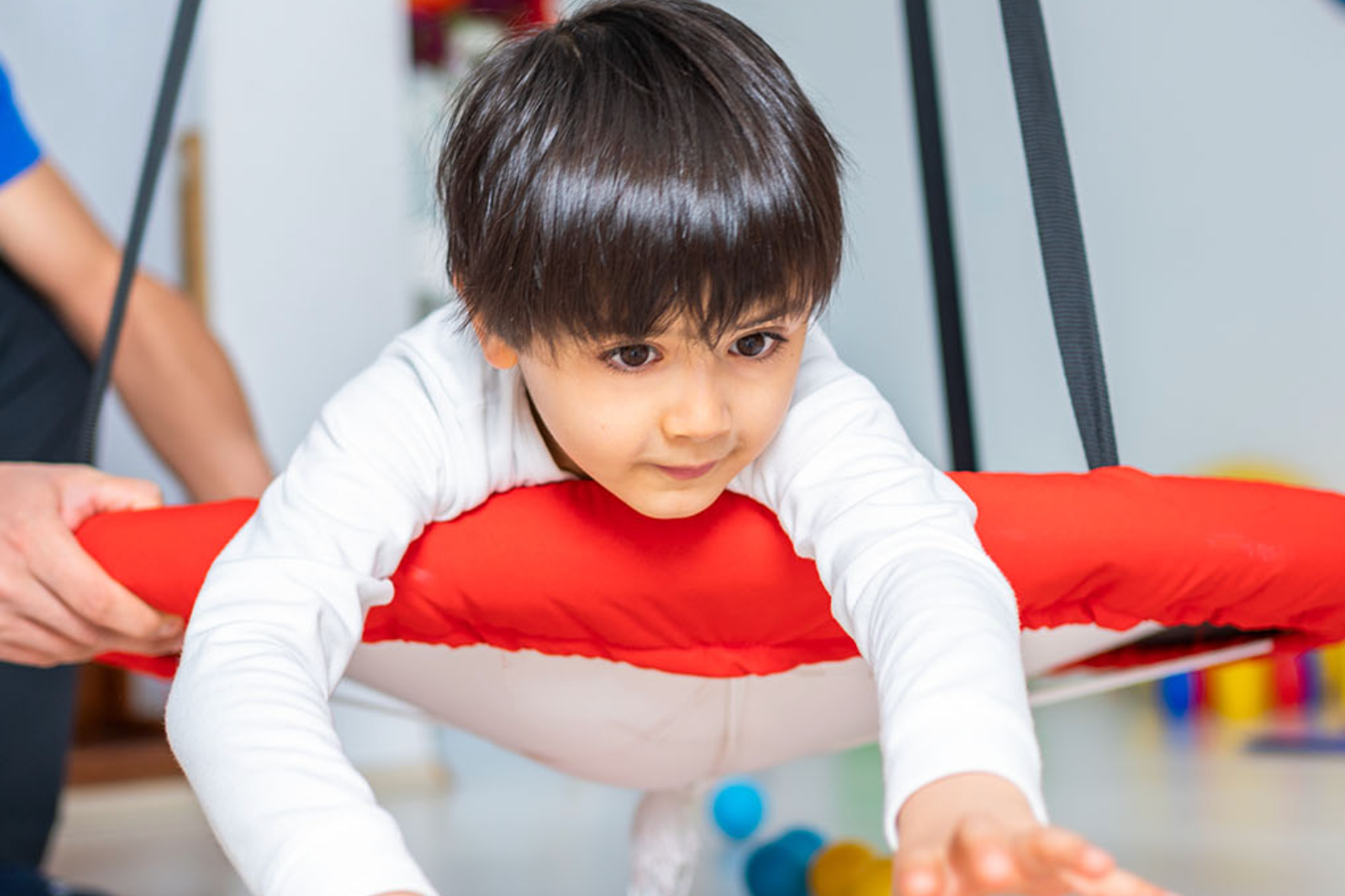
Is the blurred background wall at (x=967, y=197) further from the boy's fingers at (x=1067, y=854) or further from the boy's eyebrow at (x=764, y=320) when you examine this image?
the boy's fingers at (x=1067, y=854)

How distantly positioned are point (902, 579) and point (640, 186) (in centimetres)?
17

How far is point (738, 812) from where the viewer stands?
1.19m

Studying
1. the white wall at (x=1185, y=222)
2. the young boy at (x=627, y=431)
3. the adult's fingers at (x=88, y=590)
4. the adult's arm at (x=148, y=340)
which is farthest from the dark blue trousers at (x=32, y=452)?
the white wall at (x=1185, y=222)

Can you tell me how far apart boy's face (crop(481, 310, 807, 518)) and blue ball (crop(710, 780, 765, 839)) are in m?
0.72

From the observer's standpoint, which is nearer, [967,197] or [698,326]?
[698,326]

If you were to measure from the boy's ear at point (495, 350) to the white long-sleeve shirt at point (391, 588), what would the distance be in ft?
0.13

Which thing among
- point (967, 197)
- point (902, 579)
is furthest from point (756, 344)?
point (967, 197)

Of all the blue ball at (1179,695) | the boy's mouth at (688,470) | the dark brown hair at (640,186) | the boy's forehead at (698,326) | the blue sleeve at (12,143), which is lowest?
the blue ball at (1179,695)

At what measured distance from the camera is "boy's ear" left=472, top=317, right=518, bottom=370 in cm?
57

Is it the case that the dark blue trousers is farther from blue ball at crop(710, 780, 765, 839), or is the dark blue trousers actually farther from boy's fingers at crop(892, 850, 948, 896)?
boy's fingers at crop(892, 850, 948, 896)

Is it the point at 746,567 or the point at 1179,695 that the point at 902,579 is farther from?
the point at 1179,695

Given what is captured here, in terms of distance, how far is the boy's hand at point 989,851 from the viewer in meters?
0.31

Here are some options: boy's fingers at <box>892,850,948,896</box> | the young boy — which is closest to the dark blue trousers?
the young boy

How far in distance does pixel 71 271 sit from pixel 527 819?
73 cm
